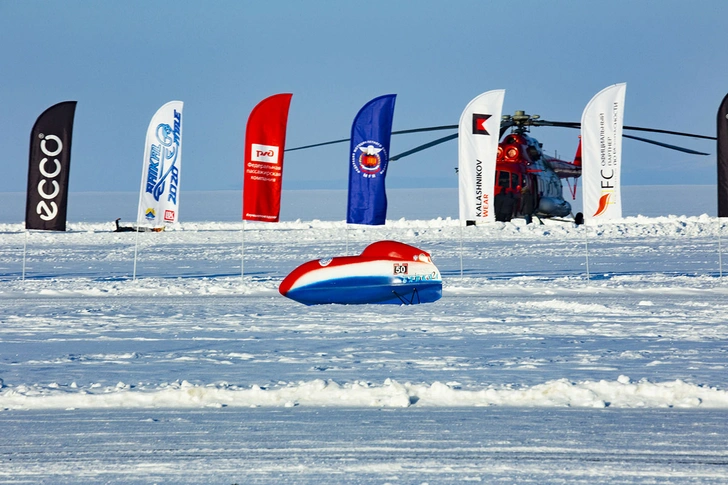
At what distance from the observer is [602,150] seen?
15469mm

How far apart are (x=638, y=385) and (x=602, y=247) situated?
20.2 metres

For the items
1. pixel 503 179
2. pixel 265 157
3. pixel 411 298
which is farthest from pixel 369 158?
pixel 503 179

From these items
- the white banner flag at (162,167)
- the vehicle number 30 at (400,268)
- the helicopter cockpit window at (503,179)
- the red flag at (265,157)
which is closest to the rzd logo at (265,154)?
the red flag at (265,157)

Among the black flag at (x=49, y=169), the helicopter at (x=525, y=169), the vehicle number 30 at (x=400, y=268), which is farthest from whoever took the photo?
the helicopter at (x=525, y=169)

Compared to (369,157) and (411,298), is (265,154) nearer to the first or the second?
(369,157)

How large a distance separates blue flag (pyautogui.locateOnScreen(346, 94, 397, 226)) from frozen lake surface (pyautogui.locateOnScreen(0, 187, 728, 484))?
2.52 metres

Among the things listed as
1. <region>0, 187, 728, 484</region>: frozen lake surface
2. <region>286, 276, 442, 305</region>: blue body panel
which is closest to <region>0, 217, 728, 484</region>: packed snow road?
<region>0, 187, 728, 484</region>: frozen lake surface

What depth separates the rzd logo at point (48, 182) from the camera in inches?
583

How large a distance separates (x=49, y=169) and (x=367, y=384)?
34.7ft

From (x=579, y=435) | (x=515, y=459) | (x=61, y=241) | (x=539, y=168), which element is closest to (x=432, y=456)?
(x=515, y=459)

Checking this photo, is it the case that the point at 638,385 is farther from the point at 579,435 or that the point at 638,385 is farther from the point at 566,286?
the point at 566,286

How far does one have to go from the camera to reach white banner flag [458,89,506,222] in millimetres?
15586

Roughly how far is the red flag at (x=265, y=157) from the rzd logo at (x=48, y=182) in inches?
146

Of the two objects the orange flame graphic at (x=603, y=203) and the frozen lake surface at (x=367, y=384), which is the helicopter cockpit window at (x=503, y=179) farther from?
the frozen lake surface at (x=367, y=384)
